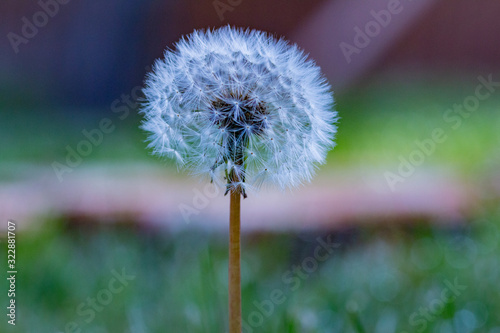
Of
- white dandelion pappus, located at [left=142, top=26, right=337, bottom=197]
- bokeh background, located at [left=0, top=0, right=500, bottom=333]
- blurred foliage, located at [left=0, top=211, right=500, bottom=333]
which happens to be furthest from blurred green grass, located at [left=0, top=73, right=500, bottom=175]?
white dandelion pappus, located at [left=142, top=26, right=337, bottom=197]

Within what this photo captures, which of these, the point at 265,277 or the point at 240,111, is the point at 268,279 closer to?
the point at 265,277

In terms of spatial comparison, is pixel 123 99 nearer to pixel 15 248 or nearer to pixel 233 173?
pixel 15 248

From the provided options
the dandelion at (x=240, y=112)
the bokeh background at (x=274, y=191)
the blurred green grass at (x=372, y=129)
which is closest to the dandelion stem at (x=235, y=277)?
the dandelion at (x=240, y=112)

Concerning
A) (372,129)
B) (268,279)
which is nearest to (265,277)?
(268,279)

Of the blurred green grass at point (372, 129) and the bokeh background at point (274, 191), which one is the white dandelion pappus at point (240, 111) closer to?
the bokeh background at point (274, 191)

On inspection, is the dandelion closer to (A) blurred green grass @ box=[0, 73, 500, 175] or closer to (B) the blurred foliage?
(B) the blurred foliage

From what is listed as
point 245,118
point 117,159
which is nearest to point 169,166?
point 117,159
